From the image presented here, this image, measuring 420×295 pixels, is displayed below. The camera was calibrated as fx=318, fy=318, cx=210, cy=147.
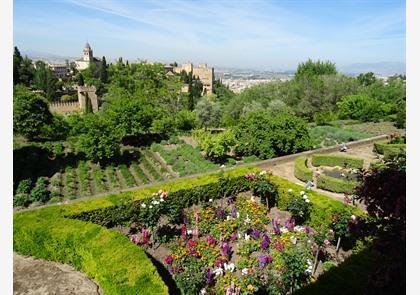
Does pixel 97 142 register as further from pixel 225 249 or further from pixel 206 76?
pixel 206 76

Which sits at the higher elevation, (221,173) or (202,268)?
(221,173)

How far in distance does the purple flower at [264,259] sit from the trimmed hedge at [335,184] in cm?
686

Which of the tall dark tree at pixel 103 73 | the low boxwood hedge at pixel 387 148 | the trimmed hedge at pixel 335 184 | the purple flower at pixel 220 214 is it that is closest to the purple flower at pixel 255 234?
the purple flower at pixel 220 214

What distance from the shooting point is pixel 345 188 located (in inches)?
568

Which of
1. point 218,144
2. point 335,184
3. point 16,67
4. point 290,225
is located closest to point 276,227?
point 290,225

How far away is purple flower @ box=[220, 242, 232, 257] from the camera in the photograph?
9.60 meters

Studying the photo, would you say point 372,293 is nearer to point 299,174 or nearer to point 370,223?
point 370,223

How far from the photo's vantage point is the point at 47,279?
27.5 ft

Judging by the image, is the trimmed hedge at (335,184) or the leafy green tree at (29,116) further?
the leafy green tree at (29,116)

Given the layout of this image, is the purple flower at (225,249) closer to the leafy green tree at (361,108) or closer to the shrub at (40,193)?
the shrub at (40,193)

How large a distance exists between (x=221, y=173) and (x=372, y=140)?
1560 centimetres

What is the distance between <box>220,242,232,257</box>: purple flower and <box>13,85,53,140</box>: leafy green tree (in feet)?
91.6

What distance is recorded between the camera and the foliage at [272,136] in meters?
19.6
